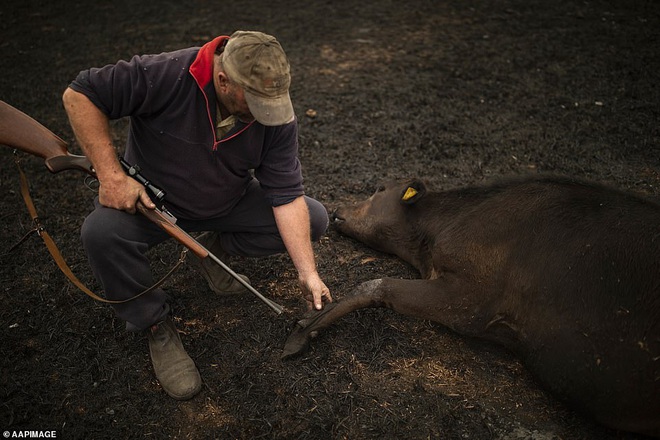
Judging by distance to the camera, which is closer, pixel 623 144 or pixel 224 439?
pixel 224 439

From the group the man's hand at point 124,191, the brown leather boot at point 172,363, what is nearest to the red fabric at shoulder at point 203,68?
the man's hand at point 124,191

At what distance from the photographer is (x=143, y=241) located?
11.1 ft

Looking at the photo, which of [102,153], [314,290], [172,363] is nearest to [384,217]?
[314,290]

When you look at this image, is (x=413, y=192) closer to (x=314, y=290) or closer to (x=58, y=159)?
(x=314, y=290)

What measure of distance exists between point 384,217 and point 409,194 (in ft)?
1.22

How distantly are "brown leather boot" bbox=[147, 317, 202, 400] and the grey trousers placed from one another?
113mm

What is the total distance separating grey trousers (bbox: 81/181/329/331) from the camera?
10.2 feet

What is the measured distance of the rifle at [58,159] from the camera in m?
3.15

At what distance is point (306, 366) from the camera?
138 inches

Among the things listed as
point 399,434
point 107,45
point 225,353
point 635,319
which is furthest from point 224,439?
point 107,45

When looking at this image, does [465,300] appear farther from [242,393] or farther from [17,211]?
[17,211]

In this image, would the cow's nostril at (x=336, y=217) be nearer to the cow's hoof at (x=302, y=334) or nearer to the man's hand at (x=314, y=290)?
the cow's hoof at (x=302, y=334)

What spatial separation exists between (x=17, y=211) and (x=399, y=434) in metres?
3.84

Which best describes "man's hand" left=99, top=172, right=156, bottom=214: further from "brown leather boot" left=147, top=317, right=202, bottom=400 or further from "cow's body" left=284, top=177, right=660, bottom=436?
"cow's body" left=284, top=177, right=660, bottom=436
